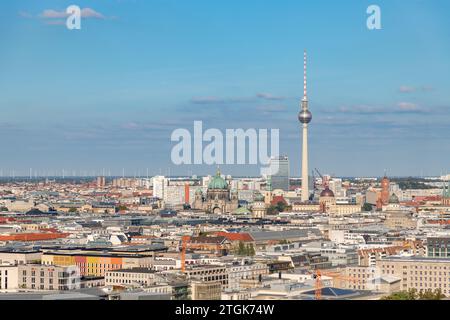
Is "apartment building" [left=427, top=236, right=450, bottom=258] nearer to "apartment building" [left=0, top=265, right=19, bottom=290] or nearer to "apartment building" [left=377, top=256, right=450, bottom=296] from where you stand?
"apartment building" [left=377, top=256, right=450, bottom=296]

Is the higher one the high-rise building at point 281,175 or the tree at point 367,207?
the high-rise building at point 281,175

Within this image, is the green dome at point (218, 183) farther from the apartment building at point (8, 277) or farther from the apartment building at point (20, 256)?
the apartment building at point (8, 277)

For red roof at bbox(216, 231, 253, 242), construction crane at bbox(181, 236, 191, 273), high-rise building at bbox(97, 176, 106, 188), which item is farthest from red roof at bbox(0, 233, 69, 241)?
high-rise building at bbox(97, 176, 106, 188)

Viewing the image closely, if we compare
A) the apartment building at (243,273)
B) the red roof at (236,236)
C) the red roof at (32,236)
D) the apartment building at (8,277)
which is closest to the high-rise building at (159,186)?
the red roof at (32,236)

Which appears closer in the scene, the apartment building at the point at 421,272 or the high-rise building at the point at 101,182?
the apartment building at the point at 421,272
